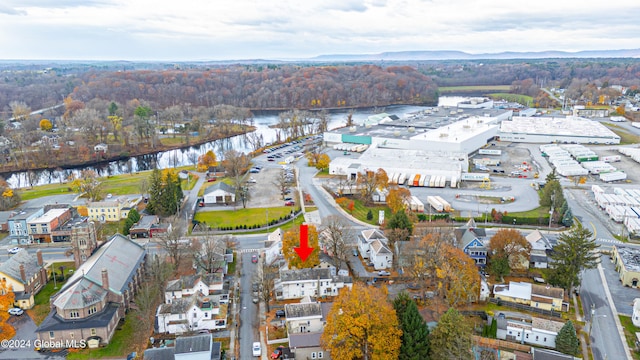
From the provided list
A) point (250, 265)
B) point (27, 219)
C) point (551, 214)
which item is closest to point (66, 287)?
point (250, 265)

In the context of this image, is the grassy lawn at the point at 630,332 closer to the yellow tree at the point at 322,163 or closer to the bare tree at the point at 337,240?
the bare tree at the point at 337,240

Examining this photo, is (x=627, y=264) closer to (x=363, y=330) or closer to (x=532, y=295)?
(x=532, y=295)

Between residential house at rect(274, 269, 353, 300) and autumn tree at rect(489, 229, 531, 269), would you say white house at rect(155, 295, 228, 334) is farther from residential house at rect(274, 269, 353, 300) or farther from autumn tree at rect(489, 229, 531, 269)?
autumn tree at rect(489, 229, 531, 269)

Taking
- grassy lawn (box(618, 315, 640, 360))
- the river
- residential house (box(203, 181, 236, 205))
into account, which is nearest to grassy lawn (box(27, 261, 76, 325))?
residential house (box(203, 181, 236, 205))

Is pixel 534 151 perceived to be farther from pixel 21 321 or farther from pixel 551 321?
pixel 21 321

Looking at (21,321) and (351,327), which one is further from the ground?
(351,327)

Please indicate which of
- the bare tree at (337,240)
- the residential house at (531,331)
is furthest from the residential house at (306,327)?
the residential house at (531,331)
